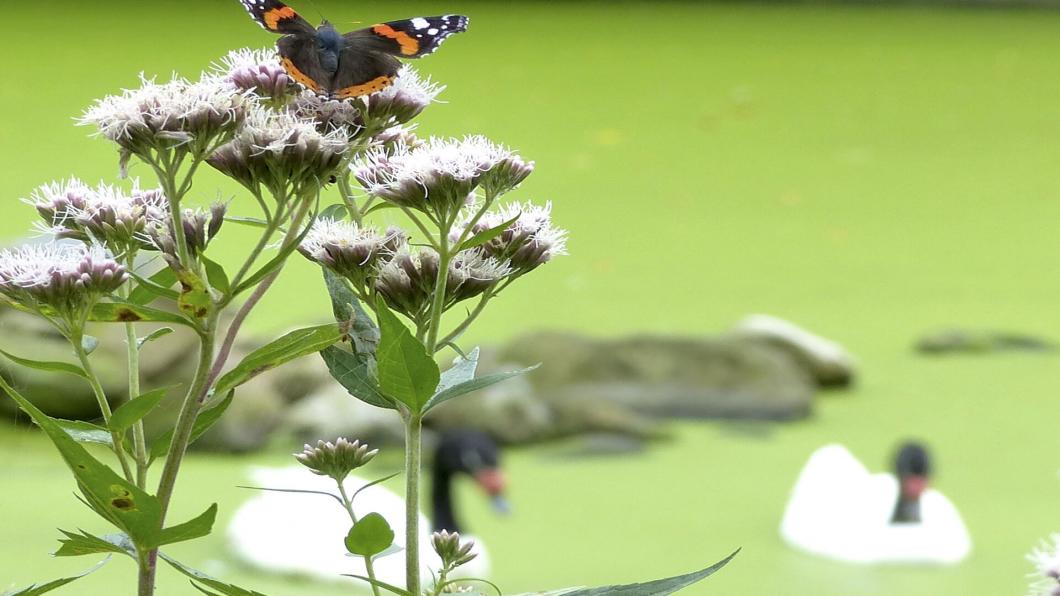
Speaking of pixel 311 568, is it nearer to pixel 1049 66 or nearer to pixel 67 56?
pixel 67 56

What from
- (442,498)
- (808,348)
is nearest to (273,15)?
(442,498)

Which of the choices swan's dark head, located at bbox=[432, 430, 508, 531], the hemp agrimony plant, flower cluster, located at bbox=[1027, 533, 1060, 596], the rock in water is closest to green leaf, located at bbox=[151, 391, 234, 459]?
the hemp agrimony plant

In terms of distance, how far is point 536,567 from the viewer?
2102 mm

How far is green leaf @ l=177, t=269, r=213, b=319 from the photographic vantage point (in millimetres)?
359

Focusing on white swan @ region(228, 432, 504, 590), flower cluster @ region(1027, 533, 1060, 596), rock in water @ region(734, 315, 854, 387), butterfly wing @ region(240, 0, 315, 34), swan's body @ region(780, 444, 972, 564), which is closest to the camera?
flower cluster @ region(1027, 533, 1060, 596)

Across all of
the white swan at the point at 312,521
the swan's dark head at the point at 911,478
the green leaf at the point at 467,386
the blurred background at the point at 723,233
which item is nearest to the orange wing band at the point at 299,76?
the green leaf at the point at 467,386

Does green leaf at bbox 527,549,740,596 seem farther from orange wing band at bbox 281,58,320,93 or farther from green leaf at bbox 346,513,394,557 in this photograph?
orange wing band at bbox 281,58,320,93

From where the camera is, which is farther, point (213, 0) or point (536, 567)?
point (213, 0)

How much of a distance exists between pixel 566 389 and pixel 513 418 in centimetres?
13

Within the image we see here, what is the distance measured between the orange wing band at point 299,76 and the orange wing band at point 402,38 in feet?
0.12

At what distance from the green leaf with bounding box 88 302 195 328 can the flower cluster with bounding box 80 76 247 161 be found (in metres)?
0.05

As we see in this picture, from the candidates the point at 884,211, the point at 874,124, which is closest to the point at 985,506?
the point at 884,211

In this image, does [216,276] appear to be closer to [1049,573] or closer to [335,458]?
[335,458]

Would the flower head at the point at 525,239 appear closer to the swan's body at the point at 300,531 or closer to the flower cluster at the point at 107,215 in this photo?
the flower cluster at the point at 107,215
